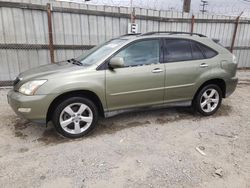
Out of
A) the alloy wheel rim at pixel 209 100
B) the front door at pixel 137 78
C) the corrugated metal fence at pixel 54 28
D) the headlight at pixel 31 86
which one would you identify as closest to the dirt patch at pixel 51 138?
the headlight at pixel 31 86

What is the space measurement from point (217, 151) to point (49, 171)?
2369 mm

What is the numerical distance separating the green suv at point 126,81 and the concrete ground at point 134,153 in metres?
0.39

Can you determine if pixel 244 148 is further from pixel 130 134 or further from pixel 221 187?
pixel 130 134

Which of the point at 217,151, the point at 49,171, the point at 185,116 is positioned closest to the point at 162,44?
the point at 185,116

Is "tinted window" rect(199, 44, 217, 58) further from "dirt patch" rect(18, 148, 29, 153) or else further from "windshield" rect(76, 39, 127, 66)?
"dirt patch" rect(18, 148, 29, 153)

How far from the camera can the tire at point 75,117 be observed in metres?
3.34

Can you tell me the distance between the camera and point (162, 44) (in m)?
3.95

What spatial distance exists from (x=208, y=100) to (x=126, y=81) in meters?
1.91

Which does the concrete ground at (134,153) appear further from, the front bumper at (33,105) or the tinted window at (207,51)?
the tinted window at (207,51)

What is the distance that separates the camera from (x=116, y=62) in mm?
3391

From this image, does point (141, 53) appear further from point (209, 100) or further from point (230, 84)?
point (230, 84)

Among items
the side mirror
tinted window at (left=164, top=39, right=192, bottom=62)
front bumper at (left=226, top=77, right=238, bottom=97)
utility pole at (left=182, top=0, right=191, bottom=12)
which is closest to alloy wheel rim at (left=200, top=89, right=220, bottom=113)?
front bumper at (left=226, top=77, right=238, bottom=97)

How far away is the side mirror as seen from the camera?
3.39 m

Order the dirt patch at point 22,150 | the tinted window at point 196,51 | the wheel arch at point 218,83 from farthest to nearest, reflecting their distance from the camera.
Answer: the wheel arch at point 218,83
the tinted window at point 196,51
the dirt patch at point 22,150
